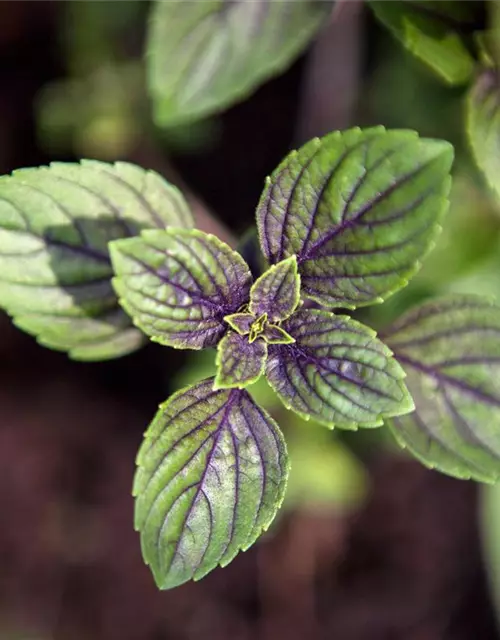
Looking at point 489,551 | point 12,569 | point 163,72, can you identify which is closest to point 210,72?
point 163,72

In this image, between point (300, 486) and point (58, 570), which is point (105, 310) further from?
point (58, 570)

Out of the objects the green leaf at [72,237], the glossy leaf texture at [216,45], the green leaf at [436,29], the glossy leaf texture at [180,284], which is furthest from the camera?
the glossy leaf texture at [216,45]

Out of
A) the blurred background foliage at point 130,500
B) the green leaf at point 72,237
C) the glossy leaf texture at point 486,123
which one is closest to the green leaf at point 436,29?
the glossy leaf texture at point 486,123

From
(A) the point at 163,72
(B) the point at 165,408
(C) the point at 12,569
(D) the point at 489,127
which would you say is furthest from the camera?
(C) the point at 12,569

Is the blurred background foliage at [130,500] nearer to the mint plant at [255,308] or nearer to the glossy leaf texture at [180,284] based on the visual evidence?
the mint plant at [255,308]

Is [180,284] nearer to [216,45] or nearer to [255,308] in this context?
[255,308]

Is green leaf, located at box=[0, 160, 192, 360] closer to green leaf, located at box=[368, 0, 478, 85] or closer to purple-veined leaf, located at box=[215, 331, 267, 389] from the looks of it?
purple-veined leaf, located at box=[215, 331, 267, 389]
